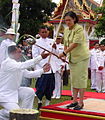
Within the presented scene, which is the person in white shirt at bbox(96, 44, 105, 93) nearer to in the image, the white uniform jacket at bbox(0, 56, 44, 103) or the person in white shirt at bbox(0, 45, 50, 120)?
the person in white shirt at bbox(0, 45, 50, 120)

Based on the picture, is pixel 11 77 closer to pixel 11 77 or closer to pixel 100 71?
pixel 11 77

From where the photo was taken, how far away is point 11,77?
504cm

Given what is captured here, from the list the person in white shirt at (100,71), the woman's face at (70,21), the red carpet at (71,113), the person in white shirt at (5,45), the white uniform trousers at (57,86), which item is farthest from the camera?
the person in white shirt at (100,71)

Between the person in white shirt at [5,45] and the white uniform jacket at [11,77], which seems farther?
the person in white shirt at [5,45]

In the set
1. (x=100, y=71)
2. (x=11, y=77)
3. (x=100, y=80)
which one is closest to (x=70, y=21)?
(x=11, y=77)

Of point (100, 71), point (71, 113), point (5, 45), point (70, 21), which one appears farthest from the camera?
point (100, 71)

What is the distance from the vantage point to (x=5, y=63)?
5.01 metres

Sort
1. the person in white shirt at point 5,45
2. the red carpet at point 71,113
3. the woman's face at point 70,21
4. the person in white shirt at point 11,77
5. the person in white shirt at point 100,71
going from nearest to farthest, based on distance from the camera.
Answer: the person in white shirt at point 11,77 → the red carpet at point 71,113 → the woman's face at point 70,21 → the person in white shirt at point 5,45 → the person in white shirt at point 100,71

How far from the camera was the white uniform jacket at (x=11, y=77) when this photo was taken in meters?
4.95

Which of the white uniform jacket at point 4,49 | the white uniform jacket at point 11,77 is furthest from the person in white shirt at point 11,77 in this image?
the white uniform jacket at point 4,49

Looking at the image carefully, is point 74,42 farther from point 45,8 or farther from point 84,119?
point 45,8

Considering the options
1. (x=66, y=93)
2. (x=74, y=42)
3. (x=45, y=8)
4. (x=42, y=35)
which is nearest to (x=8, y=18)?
(x=45, y=8)

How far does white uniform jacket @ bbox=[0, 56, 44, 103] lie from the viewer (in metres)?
4.95

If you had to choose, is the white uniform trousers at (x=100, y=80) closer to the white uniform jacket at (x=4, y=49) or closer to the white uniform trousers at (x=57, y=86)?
the white uniform trousers at (x=57, y=86)
